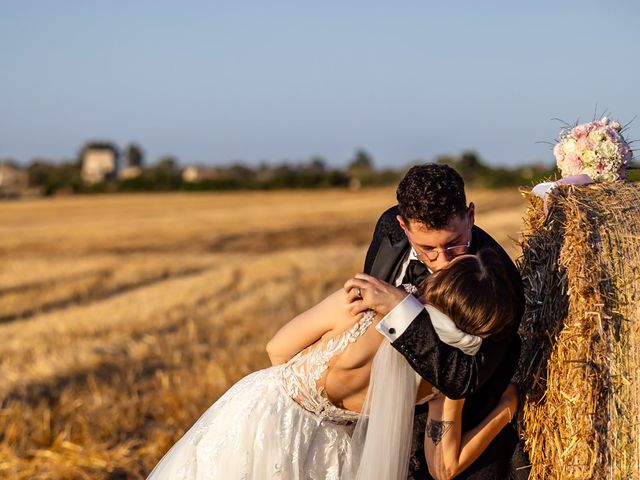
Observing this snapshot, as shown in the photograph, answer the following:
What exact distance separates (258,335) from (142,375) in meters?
1.87

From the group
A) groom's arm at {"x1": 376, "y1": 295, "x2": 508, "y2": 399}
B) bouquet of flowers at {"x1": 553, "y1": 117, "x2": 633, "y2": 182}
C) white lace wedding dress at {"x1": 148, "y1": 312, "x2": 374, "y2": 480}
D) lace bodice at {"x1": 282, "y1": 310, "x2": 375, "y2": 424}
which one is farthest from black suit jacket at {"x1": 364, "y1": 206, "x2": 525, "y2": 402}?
bouquet of flowers at {"x1": 553, "y1": 117, "x2": 633, "y2": 182}

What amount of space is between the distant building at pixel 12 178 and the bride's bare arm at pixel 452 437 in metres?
57.1

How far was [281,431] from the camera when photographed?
436 centimetres

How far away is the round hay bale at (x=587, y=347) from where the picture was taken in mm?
4223

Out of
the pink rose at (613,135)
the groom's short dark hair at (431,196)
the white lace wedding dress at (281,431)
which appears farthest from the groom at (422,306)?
the pink rose at (613,135)

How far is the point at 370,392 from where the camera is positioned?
4133 mm

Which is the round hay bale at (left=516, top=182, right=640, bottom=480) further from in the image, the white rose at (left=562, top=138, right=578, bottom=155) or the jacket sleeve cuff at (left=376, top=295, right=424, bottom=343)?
the jacket sleeve cuff at (left=376, top=295, right=424, bottom=343)

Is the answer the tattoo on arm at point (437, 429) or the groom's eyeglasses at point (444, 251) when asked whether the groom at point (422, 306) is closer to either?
the groom's eyeglasses at point (444, 251)

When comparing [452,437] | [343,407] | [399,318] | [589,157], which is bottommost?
[452,437]

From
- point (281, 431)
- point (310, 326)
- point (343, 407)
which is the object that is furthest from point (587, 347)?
point (281, 431)

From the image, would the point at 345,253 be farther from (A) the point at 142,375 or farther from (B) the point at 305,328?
(B) the point at 305,328

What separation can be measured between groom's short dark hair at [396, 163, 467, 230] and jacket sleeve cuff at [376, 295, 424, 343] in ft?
1.25

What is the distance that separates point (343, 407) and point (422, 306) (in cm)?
66

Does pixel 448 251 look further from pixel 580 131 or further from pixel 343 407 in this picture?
pixel 580 131
